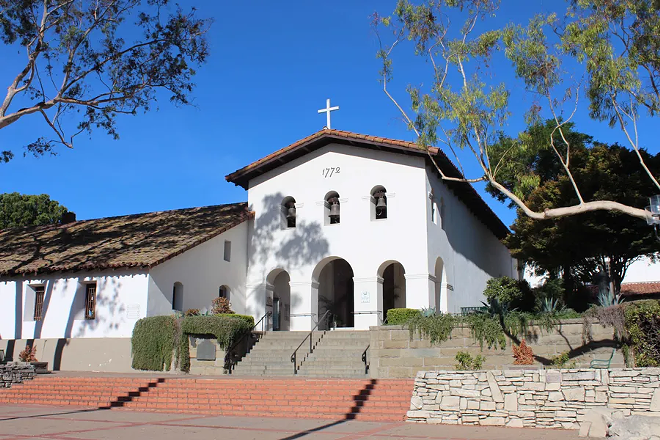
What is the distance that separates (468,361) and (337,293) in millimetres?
11491

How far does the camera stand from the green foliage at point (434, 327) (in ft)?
57.8

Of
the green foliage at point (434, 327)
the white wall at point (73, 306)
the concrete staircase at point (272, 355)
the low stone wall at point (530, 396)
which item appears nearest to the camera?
the low stone wall at point (530, 396)

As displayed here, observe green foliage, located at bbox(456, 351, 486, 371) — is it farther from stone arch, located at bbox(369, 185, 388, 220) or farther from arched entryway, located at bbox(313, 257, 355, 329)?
arched entryway, located at bbox(313, 257, 355, 329)

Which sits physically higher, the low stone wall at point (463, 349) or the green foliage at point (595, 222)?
the green foliage at point (595, 222)

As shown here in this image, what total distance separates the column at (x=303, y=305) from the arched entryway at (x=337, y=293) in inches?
64.5

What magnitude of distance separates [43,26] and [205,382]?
38.7ft

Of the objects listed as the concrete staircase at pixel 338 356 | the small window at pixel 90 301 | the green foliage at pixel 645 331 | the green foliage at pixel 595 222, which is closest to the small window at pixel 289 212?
the concrete staircase at pixel 338 356

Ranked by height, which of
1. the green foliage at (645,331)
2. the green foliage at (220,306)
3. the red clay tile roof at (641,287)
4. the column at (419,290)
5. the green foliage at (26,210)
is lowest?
the green foliage at (645,331)

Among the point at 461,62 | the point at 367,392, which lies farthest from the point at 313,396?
the point at 461,62

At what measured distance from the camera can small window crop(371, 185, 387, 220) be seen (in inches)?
978

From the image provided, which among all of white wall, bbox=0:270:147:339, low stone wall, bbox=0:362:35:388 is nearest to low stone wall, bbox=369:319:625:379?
white wall, bbox=0:270:147:339

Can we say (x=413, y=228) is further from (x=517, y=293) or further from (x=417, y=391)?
(x=417, y=391)

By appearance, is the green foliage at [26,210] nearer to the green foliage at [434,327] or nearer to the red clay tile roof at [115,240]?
the red clay tile roof at [115,240]

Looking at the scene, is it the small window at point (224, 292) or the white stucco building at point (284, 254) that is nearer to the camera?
the white stucco building at point (284, 254)
